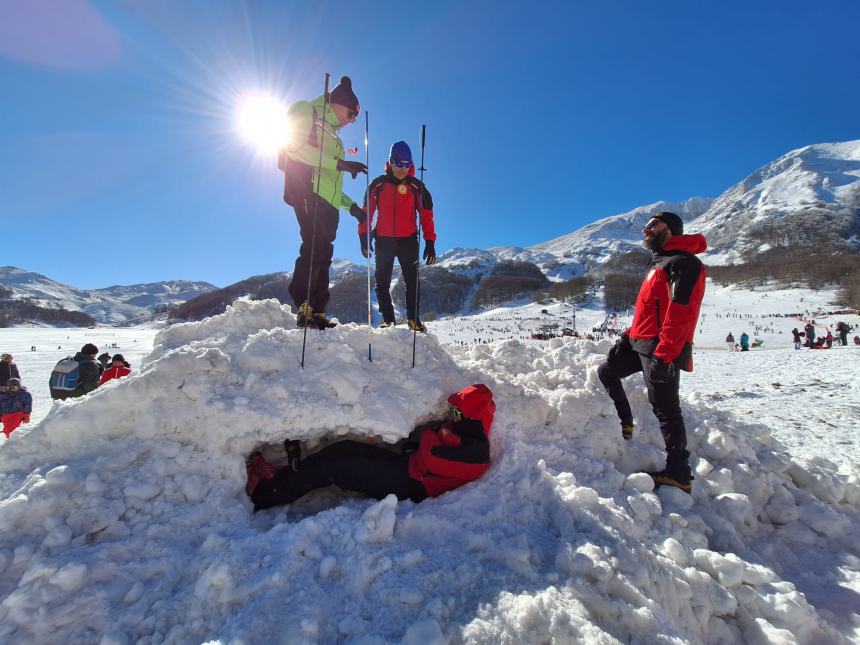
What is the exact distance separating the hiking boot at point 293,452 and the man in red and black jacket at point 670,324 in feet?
7.91

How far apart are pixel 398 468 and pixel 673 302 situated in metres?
2.07

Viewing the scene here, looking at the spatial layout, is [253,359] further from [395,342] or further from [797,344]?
[797,344]

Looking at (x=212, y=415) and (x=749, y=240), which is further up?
(x=749, y=240)

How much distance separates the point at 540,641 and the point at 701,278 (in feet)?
7.50

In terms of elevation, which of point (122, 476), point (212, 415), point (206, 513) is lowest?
point (206, 513)

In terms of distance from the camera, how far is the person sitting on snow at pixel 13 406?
5.54 metres

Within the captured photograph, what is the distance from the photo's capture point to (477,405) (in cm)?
265

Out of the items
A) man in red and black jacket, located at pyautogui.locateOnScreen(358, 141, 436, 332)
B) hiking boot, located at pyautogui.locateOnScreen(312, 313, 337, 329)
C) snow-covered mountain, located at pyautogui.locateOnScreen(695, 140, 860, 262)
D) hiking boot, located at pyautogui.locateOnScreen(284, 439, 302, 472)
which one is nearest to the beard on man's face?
man in red and black jacket, located at pyautogui.locateOnScreen(358, 141, 436, 332)

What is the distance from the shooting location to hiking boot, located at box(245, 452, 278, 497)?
247cm

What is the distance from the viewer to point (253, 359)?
2.64 meters

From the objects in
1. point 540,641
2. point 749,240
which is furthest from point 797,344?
point 749,240

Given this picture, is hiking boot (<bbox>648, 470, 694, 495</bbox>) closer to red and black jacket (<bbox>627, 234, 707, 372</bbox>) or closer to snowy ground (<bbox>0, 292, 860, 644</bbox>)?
snowy ground (<bbox>0, 292, 860, 644</bbox>)

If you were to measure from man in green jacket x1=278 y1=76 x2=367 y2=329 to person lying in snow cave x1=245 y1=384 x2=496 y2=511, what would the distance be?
131 centimetres

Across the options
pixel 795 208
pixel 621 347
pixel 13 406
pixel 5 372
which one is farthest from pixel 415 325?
pixel 795 208
